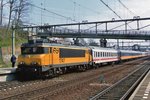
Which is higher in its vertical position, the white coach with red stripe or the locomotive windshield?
the locomotive windshield

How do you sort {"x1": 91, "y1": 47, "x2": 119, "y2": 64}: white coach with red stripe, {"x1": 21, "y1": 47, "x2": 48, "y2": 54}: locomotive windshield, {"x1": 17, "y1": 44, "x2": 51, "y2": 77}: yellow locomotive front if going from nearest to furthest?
{"x1": 17, "y1": 44, "x2": 51, "y2": 77}: yellow locomotive front < {"x1": 21, "y1": 47, "x2": 48, "y2": 54}: locomotive windshield < {"x1": 91, "y1": 47, "x2": 119, "y2": 64}: white coach with red stripe

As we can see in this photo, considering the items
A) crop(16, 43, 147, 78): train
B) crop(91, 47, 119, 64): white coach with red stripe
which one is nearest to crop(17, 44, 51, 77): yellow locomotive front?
crop(16, 43, 147, 78): train

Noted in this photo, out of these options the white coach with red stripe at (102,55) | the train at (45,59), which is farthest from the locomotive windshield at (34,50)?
the white coach with red stripe at (102,55)

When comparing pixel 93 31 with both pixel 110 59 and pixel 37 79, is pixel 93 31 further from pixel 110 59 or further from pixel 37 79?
pixel 37 79

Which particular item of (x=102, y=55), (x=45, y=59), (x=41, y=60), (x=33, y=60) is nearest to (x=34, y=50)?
(x=33, y=60)

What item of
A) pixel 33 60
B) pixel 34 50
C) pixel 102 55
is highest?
pixel 34 50

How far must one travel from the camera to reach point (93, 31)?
275ft

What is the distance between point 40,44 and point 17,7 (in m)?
34.5

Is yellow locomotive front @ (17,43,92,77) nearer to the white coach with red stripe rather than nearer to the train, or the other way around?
the train

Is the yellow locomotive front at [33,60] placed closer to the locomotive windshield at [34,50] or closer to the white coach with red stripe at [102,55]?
the locomotive windshield at [34,50]

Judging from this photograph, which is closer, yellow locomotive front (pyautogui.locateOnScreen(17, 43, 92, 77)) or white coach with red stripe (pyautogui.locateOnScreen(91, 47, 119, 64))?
yellow locomotive front (pyautogui.locateOnScreen(17, 43, 92, 77))

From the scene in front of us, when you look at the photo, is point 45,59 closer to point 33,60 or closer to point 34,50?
point 33,60

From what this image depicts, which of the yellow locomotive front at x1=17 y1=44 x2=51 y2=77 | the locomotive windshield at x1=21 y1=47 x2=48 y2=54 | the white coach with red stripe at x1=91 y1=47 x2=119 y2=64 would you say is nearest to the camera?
the yellow locomotive front at x1=17 y1=44 x2=51 y2=77

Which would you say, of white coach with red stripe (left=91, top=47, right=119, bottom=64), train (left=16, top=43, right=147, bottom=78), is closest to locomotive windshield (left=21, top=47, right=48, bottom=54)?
train (left=16, top=43, right=147, bottom=78)
